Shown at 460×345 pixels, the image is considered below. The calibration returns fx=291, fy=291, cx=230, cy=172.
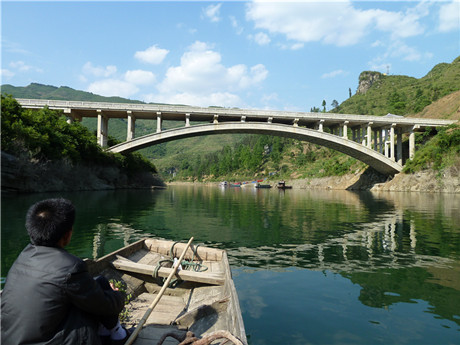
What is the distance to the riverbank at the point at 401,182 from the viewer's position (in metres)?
34.2

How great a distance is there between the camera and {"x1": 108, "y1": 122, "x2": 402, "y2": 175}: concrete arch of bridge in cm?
3391

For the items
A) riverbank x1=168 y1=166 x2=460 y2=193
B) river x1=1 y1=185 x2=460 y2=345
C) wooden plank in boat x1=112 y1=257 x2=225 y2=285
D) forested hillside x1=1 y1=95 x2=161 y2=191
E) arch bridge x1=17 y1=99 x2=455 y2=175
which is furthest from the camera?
riverbank x1=168 y1=166 x2=460 y2=193

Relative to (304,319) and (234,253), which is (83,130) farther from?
(304,319)

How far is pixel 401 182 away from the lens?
39.5 m

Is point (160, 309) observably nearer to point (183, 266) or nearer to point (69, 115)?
point (183, 266)

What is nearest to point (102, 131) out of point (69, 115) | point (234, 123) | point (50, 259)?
point (69, 115)

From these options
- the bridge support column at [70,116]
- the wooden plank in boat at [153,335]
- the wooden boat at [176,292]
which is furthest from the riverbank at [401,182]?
the bridge support column at [70,116]

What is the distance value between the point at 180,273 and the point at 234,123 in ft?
102

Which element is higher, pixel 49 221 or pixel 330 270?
pixel 49 221

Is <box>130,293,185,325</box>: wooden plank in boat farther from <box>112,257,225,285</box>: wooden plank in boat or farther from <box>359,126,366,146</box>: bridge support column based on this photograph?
<box>359,126,366,146</box>: bridge support column

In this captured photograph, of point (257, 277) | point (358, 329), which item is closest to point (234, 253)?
point (257, 277)

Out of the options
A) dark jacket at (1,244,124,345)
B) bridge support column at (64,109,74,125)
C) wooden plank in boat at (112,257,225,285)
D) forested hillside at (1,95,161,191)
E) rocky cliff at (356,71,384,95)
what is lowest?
wooden plank in boat at (112,257,225,285)

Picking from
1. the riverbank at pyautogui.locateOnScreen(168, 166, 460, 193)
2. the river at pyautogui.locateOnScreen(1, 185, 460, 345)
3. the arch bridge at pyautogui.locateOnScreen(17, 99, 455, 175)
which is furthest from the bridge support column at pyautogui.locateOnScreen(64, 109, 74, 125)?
the riverbank at pyautogui.locateOnScreen(168, 166, 460, 193)

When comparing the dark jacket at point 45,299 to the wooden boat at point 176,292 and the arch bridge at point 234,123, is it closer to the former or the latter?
the wooden boat at point 176,292
